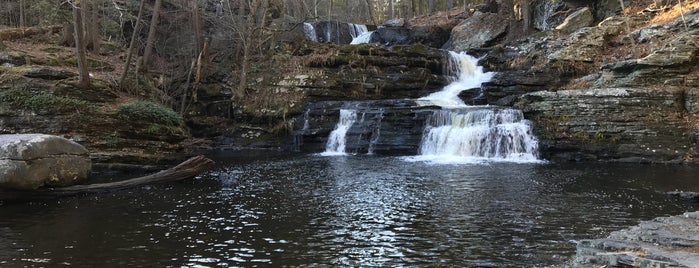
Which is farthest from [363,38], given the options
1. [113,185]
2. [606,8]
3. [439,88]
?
[113,185]

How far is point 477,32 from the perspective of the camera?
1152 inches

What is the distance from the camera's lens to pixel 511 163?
14.6 meters

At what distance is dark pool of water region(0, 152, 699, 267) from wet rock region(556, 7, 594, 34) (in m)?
12.1

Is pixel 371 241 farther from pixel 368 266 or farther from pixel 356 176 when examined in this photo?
pixel 356 176

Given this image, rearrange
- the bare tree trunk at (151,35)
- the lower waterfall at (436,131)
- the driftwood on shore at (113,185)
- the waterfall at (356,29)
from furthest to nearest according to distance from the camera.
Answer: the waterfall at (356,29), the bare tree trunk at (151,35), the lower waterfall at (436,131), the driftwood on shore at (113,185)

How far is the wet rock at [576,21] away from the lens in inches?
914

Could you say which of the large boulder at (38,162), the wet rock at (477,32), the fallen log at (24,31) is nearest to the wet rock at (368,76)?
the wet rock at (477,32)

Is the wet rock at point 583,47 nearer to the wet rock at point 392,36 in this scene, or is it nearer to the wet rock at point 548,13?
the wet rock at point 548,13

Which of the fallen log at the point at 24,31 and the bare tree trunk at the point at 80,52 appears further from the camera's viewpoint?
the fallen log at the point at 24,31

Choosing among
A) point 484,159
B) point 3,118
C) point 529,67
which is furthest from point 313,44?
point 3,118

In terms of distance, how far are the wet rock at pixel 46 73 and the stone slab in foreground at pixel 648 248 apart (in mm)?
15955

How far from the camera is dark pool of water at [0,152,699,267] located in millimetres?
6082

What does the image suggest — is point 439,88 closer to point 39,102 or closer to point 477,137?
point 477,137

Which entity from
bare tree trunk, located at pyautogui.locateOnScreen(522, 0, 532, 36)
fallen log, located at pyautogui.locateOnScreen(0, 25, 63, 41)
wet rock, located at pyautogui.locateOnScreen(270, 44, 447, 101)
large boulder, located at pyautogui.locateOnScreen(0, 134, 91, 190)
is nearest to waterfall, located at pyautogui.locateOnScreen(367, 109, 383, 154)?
wet rock, located at pyautogui.locateOnScreen(270, 44, 447, 101)
